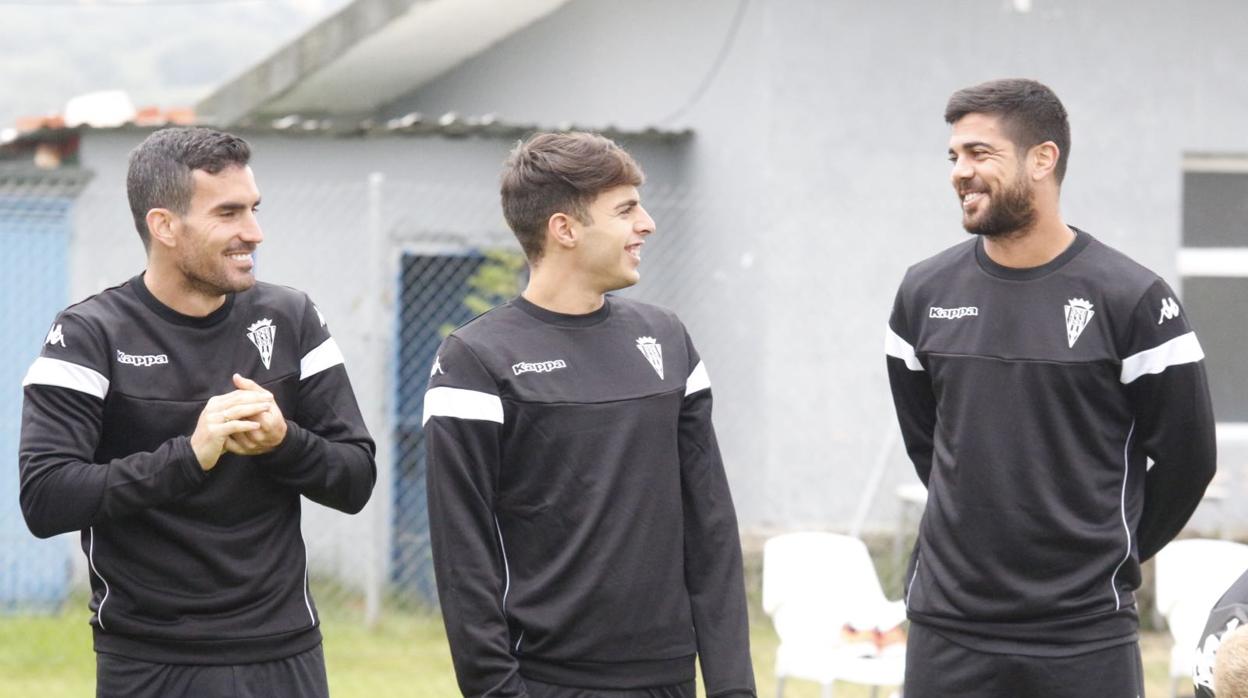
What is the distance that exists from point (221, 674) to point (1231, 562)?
405 centimetres

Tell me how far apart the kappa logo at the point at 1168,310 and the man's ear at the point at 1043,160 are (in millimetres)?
399

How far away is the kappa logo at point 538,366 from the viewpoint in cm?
363

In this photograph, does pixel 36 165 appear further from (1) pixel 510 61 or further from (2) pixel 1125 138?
(2) pixel 1125 138

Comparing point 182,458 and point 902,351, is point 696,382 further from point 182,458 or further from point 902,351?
point 182,458

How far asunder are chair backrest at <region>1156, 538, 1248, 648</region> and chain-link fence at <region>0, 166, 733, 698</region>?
3.56m

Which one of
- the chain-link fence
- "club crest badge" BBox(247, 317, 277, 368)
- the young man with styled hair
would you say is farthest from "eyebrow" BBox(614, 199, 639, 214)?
the chain-link fence

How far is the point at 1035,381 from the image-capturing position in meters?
3.93

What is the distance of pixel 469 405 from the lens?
359 centimetres

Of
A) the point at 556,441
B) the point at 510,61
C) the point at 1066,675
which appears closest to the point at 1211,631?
the point at 1066,675

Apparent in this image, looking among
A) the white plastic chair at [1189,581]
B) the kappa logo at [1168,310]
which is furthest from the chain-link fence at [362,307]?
the kappa logo at [1168,310]

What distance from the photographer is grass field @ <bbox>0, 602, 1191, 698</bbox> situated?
7672 mm

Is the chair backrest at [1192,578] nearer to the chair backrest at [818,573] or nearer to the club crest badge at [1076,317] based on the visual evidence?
the chair backrest at [818,573]

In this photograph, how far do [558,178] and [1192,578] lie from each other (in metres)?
3.65

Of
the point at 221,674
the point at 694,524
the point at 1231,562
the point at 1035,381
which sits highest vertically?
the point at 1035,381
